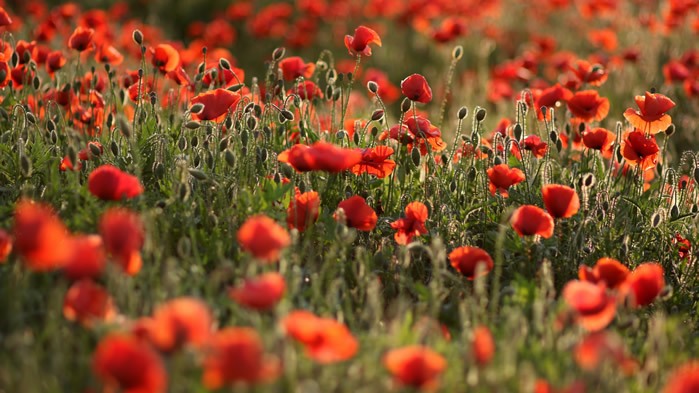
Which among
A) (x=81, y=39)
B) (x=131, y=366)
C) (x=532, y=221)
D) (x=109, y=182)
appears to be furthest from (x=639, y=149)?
(x=81, y=39)

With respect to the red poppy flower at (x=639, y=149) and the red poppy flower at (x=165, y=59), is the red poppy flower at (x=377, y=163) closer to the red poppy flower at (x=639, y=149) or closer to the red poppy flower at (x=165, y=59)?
the red poppy flower at (x=639, y=149)

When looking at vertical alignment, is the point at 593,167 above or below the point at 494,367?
above

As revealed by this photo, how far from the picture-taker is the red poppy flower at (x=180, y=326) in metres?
1.40

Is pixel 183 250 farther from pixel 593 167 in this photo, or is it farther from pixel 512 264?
pixel 593 167

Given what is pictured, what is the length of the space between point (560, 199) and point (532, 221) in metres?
0.11

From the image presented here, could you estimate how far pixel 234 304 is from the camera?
1922 millimetres

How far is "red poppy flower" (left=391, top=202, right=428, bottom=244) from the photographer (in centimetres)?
240

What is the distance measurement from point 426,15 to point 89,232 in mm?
5427

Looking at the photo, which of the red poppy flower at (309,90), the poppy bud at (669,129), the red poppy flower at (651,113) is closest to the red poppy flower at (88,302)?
the red poppy flower at (309,90)

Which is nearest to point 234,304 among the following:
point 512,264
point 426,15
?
point 512,264

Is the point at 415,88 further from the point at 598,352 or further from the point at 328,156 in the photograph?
the point at 598,352

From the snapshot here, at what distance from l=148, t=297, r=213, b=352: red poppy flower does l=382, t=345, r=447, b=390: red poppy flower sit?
380mm

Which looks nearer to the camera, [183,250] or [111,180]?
[111,180]

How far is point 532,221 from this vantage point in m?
2.22
